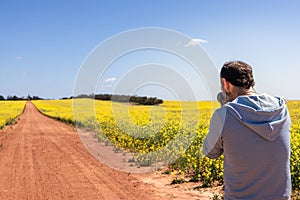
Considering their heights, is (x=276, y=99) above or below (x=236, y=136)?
above

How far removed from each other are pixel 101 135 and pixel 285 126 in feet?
52.1

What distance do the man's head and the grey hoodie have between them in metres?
0.08

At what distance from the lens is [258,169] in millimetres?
2449

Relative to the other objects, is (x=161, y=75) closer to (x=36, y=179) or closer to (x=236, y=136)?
(x=36, y=179)

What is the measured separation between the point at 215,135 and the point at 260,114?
0.32m

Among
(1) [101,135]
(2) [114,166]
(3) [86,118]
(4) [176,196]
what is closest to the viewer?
(4) [176,196]

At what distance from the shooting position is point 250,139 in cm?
243

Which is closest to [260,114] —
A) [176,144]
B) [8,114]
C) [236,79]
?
[236,79]

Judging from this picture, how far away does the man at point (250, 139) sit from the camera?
2.41m

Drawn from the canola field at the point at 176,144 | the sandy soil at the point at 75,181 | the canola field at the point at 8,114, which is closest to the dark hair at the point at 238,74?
the canola field at the point at 176,144

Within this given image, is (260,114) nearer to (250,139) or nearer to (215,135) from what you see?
(250,139)

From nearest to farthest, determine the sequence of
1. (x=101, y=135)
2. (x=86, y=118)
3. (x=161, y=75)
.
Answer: (x=161, y=75) → (x=101, y=135) → (x=86, y=118)

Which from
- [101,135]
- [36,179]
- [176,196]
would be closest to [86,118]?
[101,135]

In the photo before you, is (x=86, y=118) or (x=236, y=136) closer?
(x=236, y=136)
